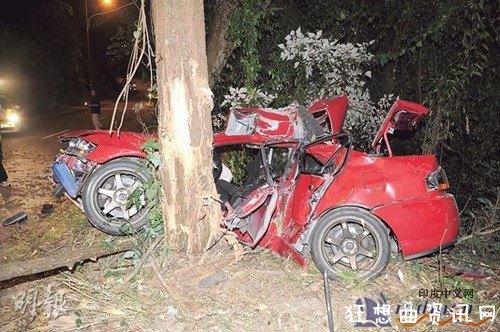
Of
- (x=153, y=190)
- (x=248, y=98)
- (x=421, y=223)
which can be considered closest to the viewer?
(x=421, y=223)

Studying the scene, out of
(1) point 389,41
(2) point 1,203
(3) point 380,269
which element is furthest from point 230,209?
(1) point 389,41

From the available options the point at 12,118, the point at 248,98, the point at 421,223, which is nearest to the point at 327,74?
the point at 248,98

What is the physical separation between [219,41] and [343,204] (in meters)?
4.57

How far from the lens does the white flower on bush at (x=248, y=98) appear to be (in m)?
6.44

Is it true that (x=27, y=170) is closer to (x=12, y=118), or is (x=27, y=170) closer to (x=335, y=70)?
(x=335, y=70)

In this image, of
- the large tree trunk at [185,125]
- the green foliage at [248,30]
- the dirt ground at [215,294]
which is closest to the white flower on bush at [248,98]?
the green foliage at [248,30]

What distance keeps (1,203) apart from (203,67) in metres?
4.86

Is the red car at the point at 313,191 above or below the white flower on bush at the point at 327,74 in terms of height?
below

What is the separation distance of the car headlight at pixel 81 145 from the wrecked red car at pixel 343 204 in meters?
1.51

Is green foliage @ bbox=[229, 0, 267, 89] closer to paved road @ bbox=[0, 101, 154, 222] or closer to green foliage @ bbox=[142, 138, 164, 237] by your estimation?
paved road @ bbox=[0, 101, 154, 222]

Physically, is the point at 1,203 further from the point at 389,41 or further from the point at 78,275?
the point at 389,41

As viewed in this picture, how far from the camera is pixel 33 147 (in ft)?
38.5

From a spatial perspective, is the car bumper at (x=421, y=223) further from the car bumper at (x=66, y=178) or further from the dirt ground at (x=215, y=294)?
the car bumper at (x=66, y=178)

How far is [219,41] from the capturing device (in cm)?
730
